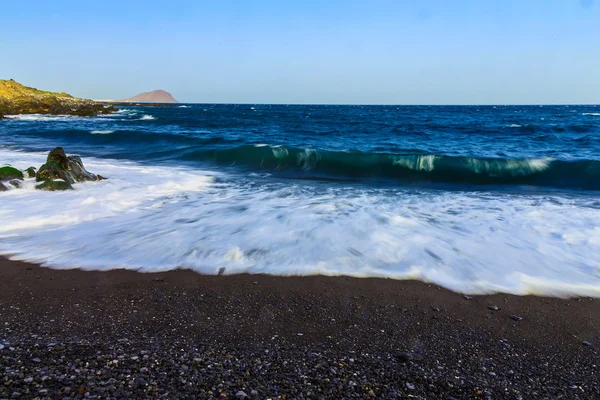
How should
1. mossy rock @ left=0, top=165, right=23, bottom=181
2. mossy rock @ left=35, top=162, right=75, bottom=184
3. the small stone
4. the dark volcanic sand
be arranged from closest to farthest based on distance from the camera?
the small stone
the dark volcanic sand
mossy rock @ left=0, top=165, right=23, bottom=181
mossy rock @ left=35, top=162, right=75, bottom=184

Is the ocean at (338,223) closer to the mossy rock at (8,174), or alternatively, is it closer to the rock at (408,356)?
the mossy rock at (8,174)

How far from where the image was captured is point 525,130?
81.9ft

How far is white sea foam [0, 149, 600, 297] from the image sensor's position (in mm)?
4156

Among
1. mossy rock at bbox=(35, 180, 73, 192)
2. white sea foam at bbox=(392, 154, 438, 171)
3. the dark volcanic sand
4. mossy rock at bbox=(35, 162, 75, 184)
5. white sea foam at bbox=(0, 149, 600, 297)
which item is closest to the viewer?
the dark volcanic sand

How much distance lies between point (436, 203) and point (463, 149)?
997 centimetres

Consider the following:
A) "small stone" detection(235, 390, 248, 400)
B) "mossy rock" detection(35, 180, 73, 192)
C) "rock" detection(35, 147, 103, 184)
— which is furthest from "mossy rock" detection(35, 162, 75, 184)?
"small stone" detection(235, 390, 248, 400)

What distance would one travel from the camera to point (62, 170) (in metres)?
7.96

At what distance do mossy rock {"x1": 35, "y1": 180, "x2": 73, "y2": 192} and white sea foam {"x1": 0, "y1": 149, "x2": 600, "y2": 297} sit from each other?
0.76ft

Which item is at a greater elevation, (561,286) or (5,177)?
(5,177)

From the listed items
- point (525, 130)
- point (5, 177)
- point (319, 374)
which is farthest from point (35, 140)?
point (525, 130)

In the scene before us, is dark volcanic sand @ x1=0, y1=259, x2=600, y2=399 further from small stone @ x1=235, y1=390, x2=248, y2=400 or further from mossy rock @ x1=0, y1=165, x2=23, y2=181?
mossy rock @ x1=0, y1=165, x2=23, y2=181

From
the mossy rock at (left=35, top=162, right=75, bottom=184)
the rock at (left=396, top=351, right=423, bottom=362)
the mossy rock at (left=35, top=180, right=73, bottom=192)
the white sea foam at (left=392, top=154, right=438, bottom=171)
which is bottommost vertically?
the rock at (left=396, top=351, right=423, bottom=362)

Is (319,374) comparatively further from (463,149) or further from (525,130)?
(525,130)

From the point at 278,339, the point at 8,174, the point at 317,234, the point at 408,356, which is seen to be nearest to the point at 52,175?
the point at 8,174
